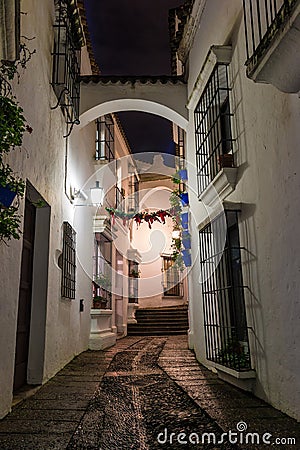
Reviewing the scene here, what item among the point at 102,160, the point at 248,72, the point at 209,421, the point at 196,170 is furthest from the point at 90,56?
the point at 209,421

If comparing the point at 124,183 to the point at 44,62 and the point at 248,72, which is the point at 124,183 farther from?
the point at 248,72

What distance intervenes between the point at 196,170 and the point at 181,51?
2.64 m

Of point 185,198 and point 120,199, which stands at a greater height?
point 120,199

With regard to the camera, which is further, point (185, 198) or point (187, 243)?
point (185, 198)

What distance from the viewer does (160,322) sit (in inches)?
575

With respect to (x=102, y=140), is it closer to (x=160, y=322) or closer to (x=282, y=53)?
(x=160, y=322)

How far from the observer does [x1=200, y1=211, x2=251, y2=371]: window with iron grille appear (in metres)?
4.25

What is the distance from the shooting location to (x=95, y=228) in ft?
30.4

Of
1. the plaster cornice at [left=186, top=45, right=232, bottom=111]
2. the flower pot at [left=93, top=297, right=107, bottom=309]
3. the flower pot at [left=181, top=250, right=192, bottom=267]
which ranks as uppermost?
the plaster cornice at [left=186, top=45, right=232, bottom=111]

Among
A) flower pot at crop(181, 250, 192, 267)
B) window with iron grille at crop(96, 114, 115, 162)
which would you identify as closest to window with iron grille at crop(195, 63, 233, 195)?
flower pot at crop(181, 250, 192, 267)

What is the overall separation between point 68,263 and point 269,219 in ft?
11.9

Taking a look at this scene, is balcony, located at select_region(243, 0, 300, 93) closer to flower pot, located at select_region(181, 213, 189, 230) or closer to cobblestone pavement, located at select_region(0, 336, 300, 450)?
cobblestone pavement, located at select_region(0, 336, 300, 450)

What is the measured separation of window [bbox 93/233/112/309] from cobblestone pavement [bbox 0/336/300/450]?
4208 millimetres

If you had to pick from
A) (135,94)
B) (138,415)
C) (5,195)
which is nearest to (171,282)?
(135,94)
